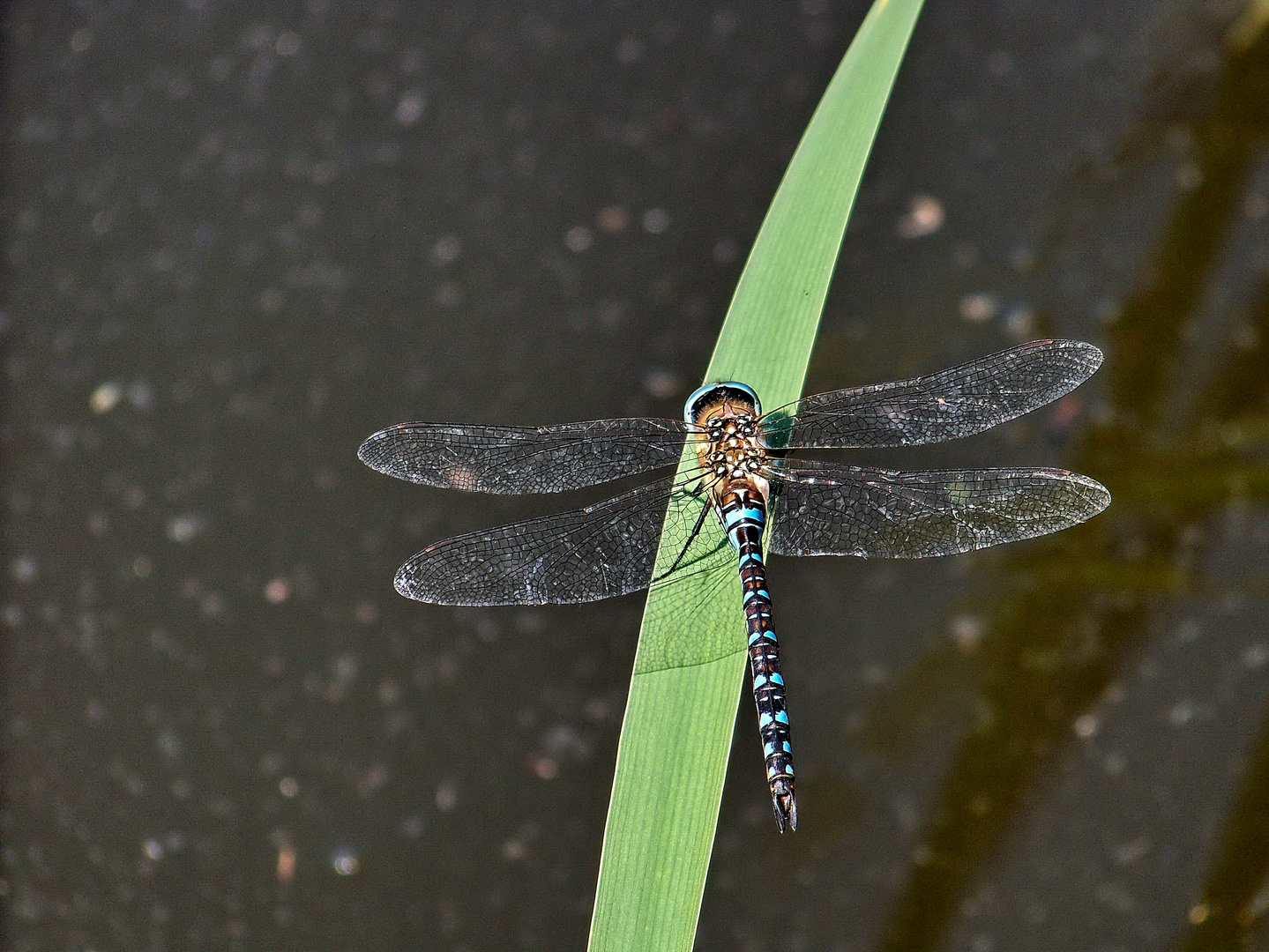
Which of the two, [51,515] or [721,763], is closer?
[721,763]

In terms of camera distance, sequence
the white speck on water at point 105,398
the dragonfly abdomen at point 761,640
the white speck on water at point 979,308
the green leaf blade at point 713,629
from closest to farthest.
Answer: the green leaf blade at point 713,629 → the dragonfly abdomen at point 761,640 → the white speck on water at point 979,308 → the white speck on water at point 105,398

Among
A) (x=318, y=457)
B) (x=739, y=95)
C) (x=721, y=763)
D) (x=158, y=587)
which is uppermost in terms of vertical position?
(x=739, y=95)

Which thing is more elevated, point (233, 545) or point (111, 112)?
point (111, 112)

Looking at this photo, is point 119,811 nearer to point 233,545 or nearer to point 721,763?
point 233,545

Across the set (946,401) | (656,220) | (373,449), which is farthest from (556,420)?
(946,401)

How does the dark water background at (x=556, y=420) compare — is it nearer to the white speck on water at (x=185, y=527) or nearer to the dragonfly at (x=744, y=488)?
the white speck on water at (x=185, y=527)

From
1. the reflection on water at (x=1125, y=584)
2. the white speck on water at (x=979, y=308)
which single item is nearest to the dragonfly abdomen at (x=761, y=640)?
the reflection on water at (x=1125, y=584)

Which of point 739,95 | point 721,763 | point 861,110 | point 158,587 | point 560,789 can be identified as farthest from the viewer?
point 739,95

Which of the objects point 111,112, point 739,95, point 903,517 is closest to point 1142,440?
point 903,517
